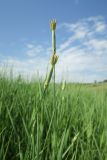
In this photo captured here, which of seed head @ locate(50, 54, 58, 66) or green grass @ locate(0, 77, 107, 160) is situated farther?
green grass @ locate(0, 77, 107, 160)

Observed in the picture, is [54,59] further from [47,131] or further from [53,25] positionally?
[47,131]

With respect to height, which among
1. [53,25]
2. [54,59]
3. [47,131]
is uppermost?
[53,25]

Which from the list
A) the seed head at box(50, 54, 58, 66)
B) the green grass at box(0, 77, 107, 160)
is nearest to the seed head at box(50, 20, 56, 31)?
the seed head at box(50, 54, 58, 66)

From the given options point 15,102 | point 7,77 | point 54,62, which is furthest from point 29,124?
point 7,77

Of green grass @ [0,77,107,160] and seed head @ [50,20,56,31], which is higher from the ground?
seed head @ [50,20,56,31]

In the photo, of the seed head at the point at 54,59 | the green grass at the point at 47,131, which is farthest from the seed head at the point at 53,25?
the green grass at the point at 47,131

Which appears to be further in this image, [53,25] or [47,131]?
[47,131]

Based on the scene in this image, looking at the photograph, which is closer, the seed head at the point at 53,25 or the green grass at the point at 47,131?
the seed head at the point at 53,25

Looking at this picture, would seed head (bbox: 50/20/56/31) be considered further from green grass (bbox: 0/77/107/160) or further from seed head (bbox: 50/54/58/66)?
green grass (bbox: 0/77/107/160)

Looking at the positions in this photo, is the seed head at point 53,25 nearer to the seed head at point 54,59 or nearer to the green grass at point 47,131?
the seed head at point 54,59

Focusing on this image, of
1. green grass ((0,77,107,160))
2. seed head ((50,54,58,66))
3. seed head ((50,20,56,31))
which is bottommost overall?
green grass ((0,77,107,160))

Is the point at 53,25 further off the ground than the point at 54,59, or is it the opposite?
the point at 53,25

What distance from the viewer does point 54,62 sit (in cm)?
93

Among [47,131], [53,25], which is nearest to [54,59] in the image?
[53,25]
